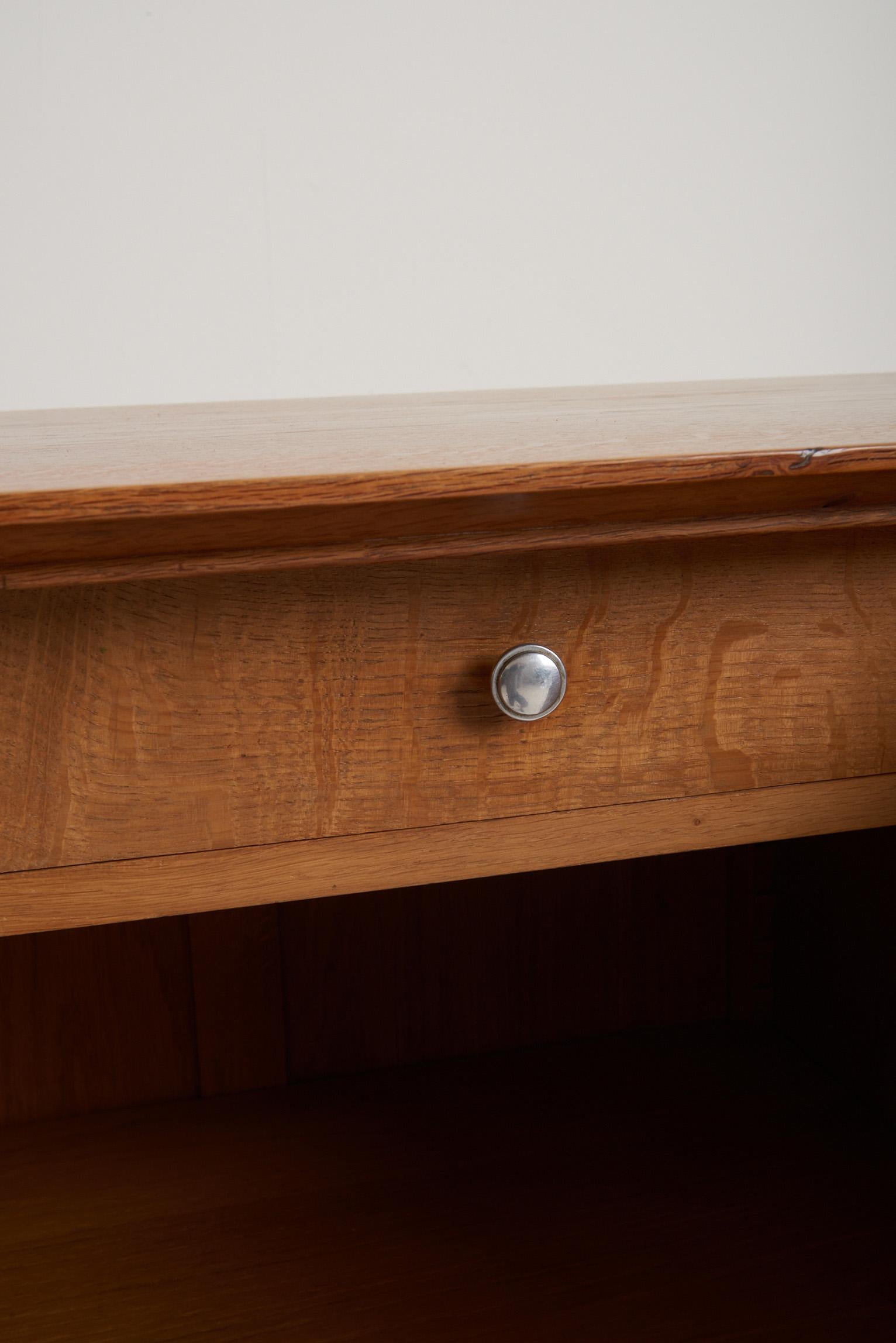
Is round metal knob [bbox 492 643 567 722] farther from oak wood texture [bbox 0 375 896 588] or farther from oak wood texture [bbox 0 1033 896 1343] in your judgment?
oak wood texture [bbox 0 1033 896 1343]

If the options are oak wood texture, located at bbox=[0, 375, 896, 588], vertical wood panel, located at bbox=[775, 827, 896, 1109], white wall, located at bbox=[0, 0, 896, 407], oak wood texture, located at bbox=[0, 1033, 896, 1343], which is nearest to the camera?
oak wood texture, located at bbox=[0, 375, 896, 588]

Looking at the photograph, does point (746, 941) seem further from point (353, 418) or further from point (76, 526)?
point (76, 526)

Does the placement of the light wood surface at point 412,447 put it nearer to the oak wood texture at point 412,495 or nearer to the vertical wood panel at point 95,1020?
the oak wood texture at point 412,495

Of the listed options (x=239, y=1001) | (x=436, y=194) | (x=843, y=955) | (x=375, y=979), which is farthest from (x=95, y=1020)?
(x=436, y=194)

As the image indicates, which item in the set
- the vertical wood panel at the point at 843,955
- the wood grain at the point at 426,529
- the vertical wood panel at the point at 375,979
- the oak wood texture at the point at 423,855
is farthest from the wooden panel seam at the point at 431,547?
the vertical wood panel at the point at 375,979

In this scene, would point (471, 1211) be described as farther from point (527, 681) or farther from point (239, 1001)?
point (527, 681)

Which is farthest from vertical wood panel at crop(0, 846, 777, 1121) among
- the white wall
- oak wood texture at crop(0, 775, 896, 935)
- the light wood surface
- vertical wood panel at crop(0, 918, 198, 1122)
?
the white wall

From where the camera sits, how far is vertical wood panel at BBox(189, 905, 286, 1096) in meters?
0.99

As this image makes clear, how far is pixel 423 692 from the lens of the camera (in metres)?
0.44

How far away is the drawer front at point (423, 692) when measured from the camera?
1.33 ft

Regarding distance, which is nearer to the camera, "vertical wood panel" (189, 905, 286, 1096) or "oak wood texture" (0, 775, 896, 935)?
"oak wood texture" (0, 775, 896, 935)

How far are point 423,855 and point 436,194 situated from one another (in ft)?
5.37

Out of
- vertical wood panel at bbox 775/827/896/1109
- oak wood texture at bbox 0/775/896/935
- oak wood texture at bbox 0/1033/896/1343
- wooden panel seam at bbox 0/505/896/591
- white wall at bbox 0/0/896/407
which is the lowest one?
oak wood texture at bbox 0/1033/896/1343

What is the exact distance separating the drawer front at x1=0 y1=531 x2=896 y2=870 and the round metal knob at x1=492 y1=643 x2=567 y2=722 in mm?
10
